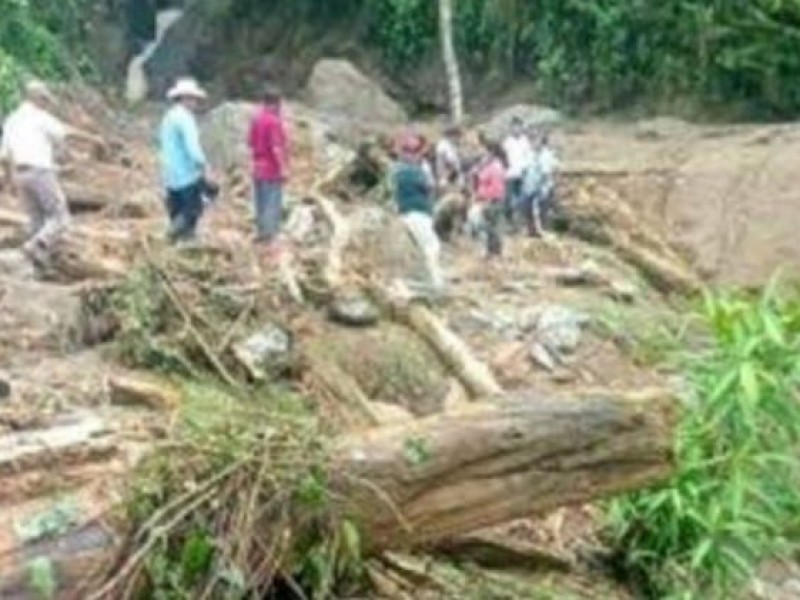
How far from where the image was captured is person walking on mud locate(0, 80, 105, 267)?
13.9 m

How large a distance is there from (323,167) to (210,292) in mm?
10601

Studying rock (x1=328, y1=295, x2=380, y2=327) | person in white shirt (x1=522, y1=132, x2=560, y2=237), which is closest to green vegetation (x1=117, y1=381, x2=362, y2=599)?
rock (x1=328, y1=295, x2=380, y2=327)

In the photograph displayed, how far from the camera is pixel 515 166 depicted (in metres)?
20.3

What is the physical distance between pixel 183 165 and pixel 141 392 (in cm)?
381

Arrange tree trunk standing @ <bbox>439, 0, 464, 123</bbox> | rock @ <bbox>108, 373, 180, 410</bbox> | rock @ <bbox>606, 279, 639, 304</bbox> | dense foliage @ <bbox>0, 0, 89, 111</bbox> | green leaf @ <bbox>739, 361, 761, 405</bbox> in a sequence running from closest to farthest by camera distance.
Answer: green leaf @ <bbox>739, 361, 761, 405</bbox>
rock @ <bbox>108, 373, 180, 410</bbox>
rock @ <bbox>606, 279, 639, 304</bbox>
dense foliage @ <bbox>0, 0, 89, 111</bbox>
tree trunk standing @ <bbox>439, 0, 464, 123</bbox>

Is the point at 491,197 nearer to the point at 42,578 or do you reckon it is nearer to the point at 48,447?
the point at 48,447

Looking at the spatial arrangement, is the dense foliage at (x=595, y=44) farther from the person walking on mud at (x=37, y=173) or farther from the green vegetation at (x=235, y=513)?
the green vegetation at (x=235, y=513)

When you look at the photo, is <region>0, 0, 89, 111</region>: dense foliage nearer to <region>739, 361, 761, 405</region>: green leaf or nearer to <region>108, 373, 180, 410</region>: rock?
<region>108, 373, 180, 410</region>: rock

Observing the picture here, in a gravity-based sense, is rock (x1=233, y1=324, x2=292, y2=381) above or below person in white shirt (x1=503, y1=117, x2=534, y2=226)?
above

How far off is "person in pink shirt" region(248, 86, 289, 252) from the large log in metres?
7.02

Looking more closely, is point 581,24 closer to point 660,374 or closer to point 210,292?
point 210,292

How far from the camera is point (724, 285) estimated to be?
781 inches

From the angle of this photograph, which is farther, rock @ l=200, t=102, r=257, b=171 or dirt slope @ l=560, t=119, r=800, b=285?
rock @ l=200, t=102, r=257, b=171

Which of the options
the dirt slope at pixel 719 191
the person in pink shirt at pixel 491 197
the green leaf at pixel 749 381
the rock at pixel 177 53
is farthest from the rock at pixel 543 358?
the rock at pixel 177 53
